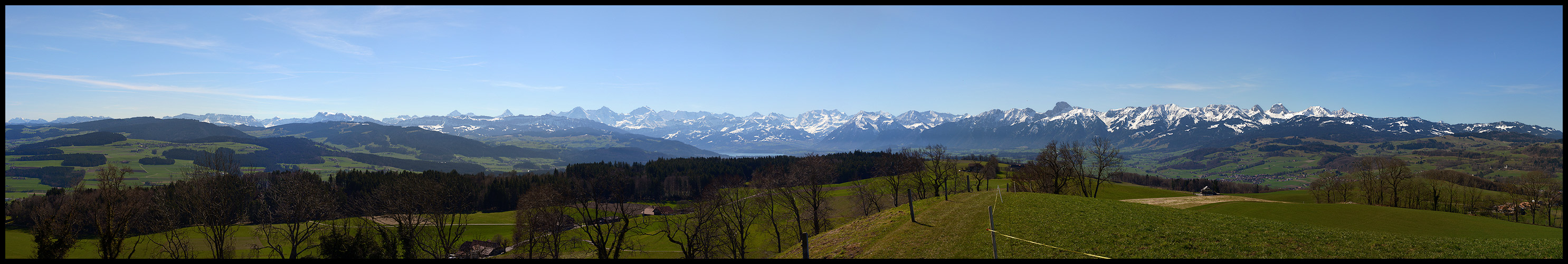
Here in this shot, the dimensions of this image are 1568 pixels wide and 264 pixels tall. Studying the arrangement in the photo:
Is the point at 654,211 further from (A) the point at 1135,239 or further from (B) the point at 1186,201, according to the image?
(A) the point at 1135,239

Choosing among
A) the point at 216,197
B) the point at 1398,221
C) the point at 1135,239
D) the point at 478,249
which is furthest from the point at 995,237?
the point at 478,249

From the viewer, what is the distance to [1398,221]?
102ft

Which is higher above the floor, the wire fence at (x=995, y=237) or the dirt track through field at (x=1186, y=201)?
the wire fence at (x=995, y=237)

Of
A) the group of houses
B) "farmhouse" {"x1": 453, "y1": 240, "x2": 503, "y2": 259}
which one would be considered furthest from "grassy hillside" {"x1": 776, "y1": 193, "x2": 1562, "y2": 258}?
"farmhouse" {"x1": 453, "y1": 240, "x2": 503, "y2": 259}

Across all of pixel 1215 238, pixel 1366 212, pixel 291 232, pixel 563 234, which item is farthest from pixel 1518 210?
pixel 291 232

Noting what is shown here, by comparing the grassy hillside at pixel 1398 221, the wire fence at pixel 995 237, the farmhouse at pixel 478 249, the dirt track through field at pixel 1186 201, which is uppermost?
the wire fence at pixel 995 237

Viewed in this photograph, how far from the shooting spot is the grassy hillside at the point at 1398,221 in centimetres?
2716

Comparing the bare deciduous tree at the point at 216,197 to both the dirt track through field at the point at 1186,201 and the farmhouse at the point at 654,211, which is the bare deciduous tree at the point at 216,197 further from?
the dirt track through field at the point at 1186,201

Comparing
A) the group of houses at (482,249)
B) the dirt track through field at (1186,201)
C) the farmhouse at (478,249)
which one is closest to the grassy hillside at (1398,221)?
the dirt track through field at (1186,201)

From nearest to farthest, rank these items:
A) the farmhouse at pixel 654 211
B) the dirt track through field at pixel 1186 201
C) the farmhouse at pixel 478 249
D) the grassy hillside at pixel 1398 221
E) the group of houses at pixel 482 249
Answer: the grassy hillside at pixel 1398 221, the dirt track through field at pixel 1186 201, the group of houses at pixel 482 249, the farmhouse at pixel 478 249, the farmhouse at pixel 654 211

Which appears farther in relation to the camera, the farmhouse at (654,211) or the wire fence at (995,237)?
the farmhouse at (654,211)

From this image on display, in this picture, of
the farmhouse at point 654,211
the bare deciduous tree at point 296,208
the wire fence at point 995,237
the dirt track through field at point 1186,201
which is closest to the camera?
the wire fence at point 995,237

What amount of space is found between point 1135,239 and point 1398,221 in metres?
24.6

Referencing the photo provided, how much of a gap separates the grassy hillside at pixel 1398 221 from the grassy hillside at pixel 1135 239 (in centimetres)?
508
